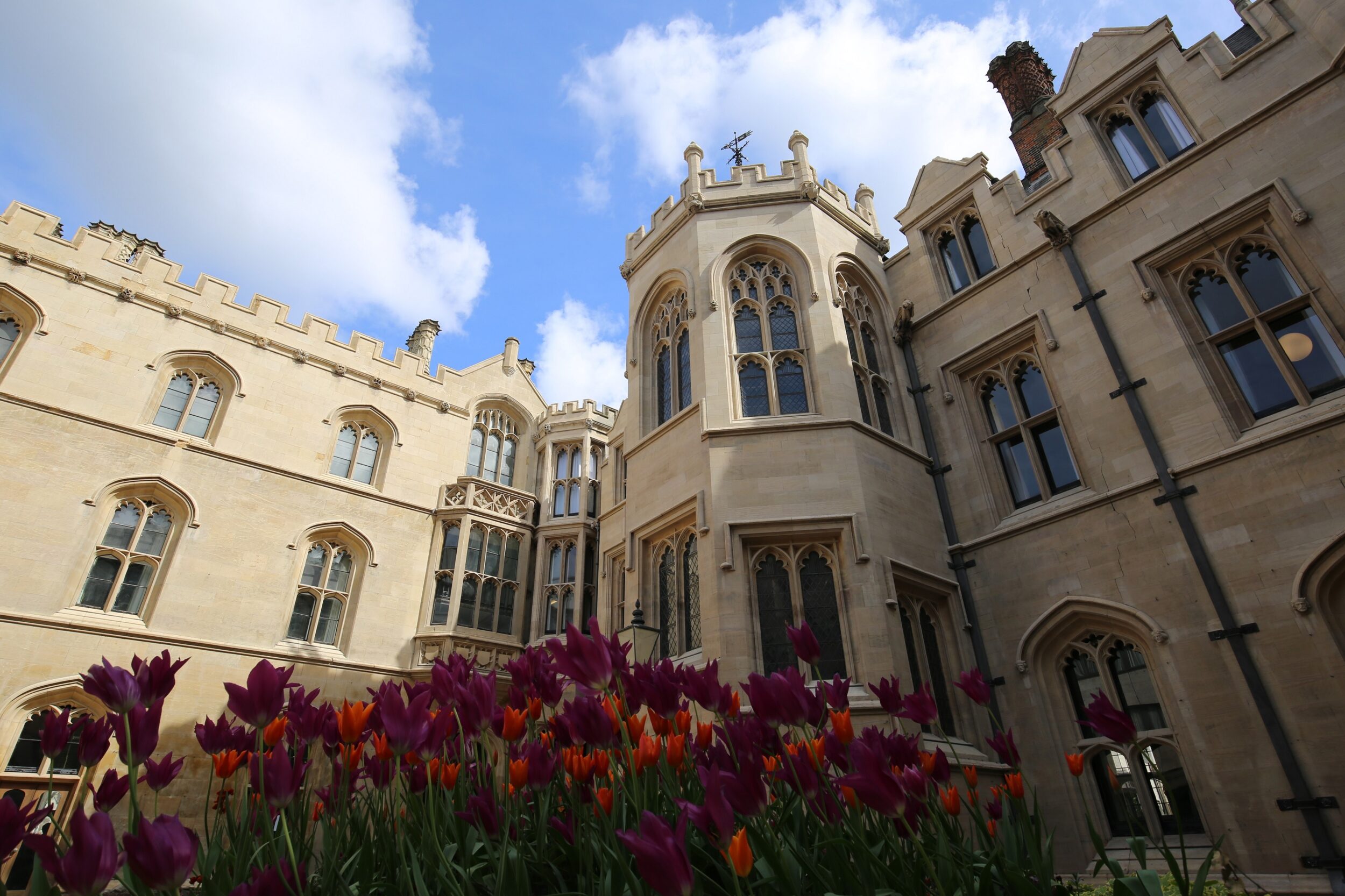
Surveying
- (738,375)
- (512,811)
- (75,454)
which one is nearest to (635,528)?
(738,375)

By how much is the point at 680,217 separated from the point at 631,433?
365 cm

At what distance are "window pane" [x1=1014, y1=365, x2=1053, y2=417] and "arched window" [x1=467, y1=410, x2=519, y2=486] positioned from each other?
1196 centimetres

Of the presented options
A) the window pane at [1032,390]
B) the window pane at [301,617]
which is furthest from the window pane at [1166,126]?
the window pane at [301,617]

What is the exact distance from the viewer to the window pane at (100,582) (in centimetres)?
1137

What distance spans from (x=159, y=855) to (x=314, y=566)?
13669 millimetres

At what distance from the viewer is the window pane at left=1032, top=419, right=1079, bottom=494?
882cm

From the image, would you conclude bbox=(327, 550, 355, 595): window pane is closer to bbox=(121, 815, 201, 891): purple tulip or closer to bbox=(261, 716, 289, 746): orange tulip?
bbox=(261, 716, 289, 746): orange tulip

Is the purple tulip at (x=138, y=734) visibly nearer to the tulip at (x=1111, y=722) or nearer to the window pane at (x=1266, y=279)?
the tulip at (x=1111, y=722)

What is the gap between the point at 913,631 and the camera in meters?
8.44

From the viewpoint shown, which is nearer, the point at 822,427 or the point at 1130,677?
the point at 1130,677

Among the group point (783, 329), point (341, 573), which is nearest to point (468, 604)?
point (341, 573)

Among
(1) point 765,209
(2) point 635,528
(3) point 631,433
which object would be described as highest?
(1) point 765,209

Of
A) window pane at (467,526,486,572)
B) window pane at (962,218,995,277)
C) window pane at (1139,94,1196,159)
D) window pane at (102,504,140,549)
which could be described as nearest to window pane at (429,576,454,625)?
window pane at (467,526,486,572)

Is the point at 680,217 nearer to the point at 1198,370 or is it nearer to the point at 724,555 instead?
the point at 724,555
